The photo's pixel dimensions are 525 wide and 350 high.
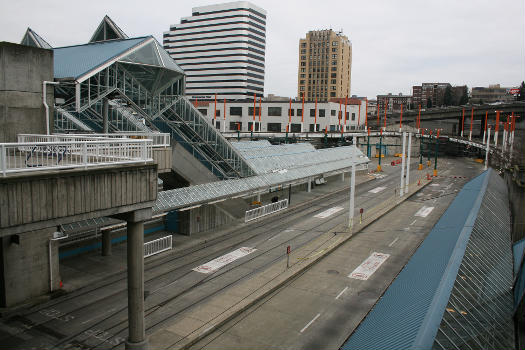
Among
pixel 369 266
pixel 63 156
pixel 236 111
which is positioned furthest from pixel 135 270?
pixel 236 111

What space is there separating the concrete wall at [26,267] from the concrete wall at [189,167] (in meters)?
13.4

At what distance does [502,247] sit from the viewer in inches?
1043

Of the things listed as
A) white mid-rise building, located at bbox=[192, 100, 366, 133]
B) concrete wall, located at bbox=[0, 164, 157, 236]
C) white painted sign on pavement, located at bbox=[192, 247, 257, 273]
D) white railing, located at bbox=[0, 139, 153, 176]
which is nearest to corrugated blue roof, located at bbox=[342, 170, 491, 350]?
concrete wall, located at bbox=[0, 164, 157, 236]

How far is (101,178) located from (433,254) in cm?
1752

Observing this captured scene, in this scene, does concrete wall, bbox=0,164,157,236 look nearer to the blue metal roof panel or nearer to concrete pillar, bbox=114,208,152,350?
concrete pillar, bbox=114,208,152,350

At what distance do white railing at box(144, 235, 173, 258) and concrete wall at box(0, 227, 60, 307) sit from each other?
6.54 m

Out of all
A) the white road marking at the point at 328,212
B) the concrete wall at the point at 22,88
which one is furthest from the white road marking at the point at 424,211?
the concrete wall at the point at 22,88

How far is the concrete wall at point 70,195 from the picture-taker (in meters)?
10.9

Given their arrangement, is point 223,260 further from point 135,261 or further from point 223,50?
point 223,50

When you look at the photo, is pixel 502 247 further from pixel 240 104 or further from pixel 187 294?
pixel 240 104

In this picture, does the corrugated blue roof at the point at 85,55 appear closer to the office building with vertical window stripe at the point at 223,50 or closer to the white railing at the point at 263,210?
the white railing at the point at 263,210

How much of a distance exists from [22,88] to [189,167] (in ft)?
55.2

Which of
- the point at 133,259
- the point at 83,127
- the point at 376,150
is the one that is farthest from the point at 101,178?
the point at 376,150

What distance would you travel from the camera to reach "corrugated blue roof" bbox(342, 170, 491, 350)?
43.3 ft
